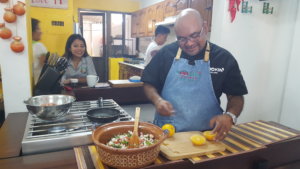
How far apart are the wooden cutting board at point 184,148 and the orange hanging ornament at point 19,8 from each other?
157 cm

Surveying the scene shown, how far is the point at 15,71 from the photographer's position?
1922 mm

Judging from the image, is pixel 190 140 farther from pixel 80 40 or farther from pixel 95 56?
pixel 95 56

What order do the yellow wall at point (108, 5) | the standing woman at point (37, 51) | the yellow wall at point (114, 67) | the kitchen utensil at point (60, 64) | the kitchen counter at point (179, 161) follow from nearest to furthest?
the kitchen counter at point (179, 161), the kitchen utensil at point (60, 64), the standing woman at point (37, 51), the yellow wall at point (108, 5), the yellow wall at point (114, 67)

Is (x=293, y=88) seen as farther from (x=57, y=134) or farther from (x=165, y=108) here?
(x=57, y=134)

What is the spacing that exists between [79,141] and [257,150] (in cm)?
92

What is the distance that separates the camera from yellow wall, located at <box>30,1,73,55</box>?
153 inches

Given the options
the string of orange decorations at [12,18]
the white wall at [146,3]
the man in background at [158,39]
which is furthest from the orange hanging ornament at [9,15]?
the white wall at [146,3]

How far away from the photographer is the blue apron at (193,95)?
145 cm

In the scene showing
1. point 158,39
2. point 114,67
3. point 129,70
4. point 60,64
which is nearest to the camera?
point 60,64

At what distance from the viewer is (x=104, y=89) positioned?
252 cm

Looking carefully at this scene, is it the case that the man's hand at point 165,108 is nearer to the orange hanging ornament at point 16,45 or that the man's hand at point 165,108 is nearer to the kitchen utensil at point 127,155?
the kitchen utensil at point 127,155

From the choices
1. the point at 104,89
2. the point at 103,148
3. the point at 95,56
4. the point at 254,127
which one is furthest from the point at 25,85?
the point at 95,56

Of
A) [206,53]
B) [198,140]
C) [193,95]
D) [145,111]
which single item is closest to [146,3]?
[145,111]

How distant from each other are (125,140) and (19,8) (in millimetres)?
1497
